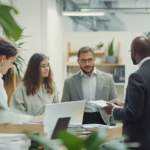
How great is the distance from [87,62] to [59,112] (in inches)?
39.5

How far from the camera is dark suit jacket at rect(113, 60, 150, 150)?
1.73 meters

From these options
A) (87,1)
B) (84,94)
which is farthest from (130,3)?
(84,94)

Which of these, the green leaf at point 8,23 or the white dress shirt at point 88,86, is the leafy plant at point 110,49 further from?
the green leaf at point 8,23

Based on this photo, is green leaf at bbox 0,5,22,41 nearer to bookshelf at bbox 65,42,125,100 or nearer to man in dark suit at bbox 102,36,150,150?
man in dark suit at bbox 102,36,150,150

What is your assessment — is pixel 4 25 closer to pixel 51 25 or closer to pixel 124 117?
pixel 124 117

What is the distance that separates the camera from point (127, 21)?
8.15 meters

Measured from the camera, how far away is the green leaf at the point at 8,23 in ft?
1.47

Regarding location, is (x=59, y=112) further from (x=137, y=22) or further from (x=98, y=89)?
(x=137, y=22)

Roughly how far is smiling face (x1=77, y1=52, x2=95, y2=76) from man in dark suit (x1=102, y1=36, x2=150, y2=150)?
1.18m

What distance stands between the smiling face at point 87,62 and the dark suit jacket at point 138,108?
1234 mm

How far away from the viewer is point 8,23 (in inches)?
18.0

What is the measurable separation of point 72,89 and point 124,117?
1.25 metres

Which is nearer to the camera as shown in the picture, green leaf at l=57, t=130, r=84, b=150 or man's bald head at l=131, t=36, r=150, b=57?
green leaf at l=57, t=130, r=84, b=150

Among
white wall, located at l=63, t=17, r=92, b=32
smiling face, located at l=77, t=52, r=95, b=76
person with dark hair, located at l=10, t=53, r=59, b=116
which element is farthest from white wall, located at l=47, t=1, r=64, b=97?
person with dark hair, located at l=10, t=53, r=59, b=116
